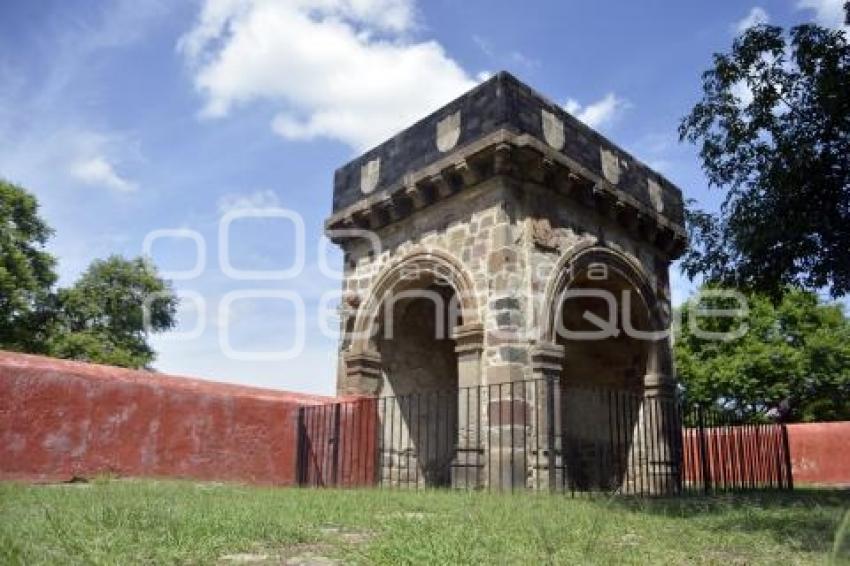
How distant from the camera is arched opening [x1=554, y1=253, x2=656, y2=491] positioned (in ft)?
33.7

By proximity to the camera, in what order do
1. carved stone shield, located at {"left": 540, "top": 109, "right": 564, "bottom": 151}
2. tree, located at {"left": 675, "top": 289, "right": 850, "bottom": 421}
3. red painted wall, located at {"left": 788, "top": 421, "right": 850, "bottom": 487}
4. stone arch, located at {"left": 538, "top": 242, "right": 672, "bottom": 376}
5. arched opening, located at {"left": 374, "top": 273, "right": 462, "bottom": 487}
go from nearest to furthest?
stone arch, located at {"left": 538, "top": 242, "right": 672, "bottom": 376} < carved stone shield, located at {"left": 540, "top": 109, "right": 564, "bottom": 151} < arched opening, located at {"left": 374, "top": 273, "right": 462, "bottom": 487} < red painted wall, located at {"left": 788, "top": 421, "right": 850, "bottom": 487} < tree, located at {"left": 675, "top": 289, "right": 850, "bottom": 421}

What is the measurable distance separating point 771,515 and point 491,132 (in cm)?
522

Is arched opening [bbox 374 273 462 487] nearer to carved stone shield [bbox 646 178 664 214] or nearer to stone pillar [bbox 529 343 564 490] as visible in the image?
stone pillar [bbox 529 343 564 490]

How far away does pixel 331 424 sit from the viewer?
843cm

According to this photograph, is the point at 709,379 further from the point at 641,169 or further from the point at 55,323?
the point at 55,323

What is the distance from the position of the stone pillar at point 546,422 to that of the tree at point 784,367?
617 inches

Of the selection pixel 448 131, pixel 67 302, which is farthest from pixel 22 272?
pixel 448 131

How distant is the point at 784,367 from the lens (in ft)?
70.8

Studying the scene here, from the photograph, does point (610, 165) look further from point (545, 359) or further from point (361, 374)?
point (361, 374)

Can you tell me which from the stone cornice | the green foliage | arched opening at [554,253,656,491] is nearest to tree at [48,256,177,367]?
the green foliage

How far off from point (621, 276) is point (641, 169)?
6.86 feet

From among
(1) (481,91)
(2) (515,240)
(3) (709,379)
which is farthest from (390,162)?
(3) (709,379)

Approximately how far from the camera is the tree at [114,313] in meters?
20.1

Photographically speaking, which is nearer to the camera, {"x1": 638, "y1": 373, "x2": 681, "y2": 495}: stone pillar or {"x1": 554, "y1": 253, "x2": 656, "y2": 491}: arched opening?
{"x1": 638, "y1": 373, "x2": 681, "y2": 495}: stone pillar
